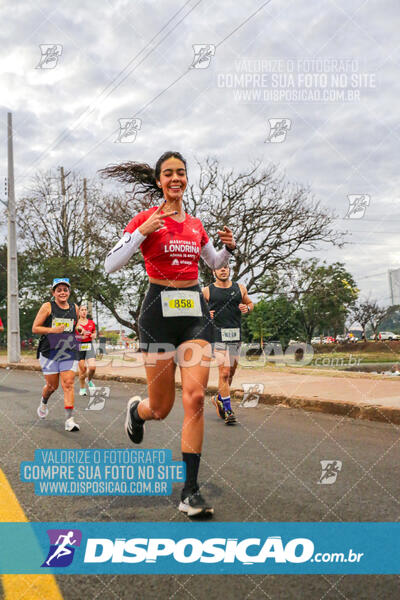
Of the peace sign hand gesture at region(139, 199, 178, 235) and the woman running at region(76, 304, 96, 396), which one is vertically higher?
the peace sign hand gesture at region(139, 199, 178, 235)

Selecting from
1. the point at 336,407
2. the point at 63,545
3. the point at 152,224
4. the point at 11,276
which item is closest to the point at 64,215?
the point at 11,276

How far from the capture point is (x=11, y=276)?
68.2 feet

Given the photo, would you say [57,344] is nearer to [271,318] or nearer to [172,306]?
[172,306]

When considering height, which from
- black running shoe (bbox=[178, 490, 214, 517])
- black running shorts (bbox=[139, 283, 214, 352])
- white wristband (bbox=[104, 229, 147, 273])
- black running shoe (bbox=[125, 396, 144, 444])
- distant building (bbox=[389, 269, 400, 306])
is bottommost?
black running shoe (bbox=[178, 490, 214, 517])

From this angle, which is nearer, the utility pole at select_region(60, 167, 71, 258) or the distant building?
the distant building

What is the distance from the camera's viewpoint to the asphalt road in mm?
2164

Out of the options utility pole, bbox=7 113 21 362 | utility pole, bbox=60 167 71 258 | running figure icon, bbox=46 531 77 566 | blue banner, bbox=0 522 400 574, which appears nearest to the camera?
blue banner, bbox=0 522 400 574

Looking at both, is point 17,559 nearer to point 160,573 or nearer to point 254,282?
point 160,573
